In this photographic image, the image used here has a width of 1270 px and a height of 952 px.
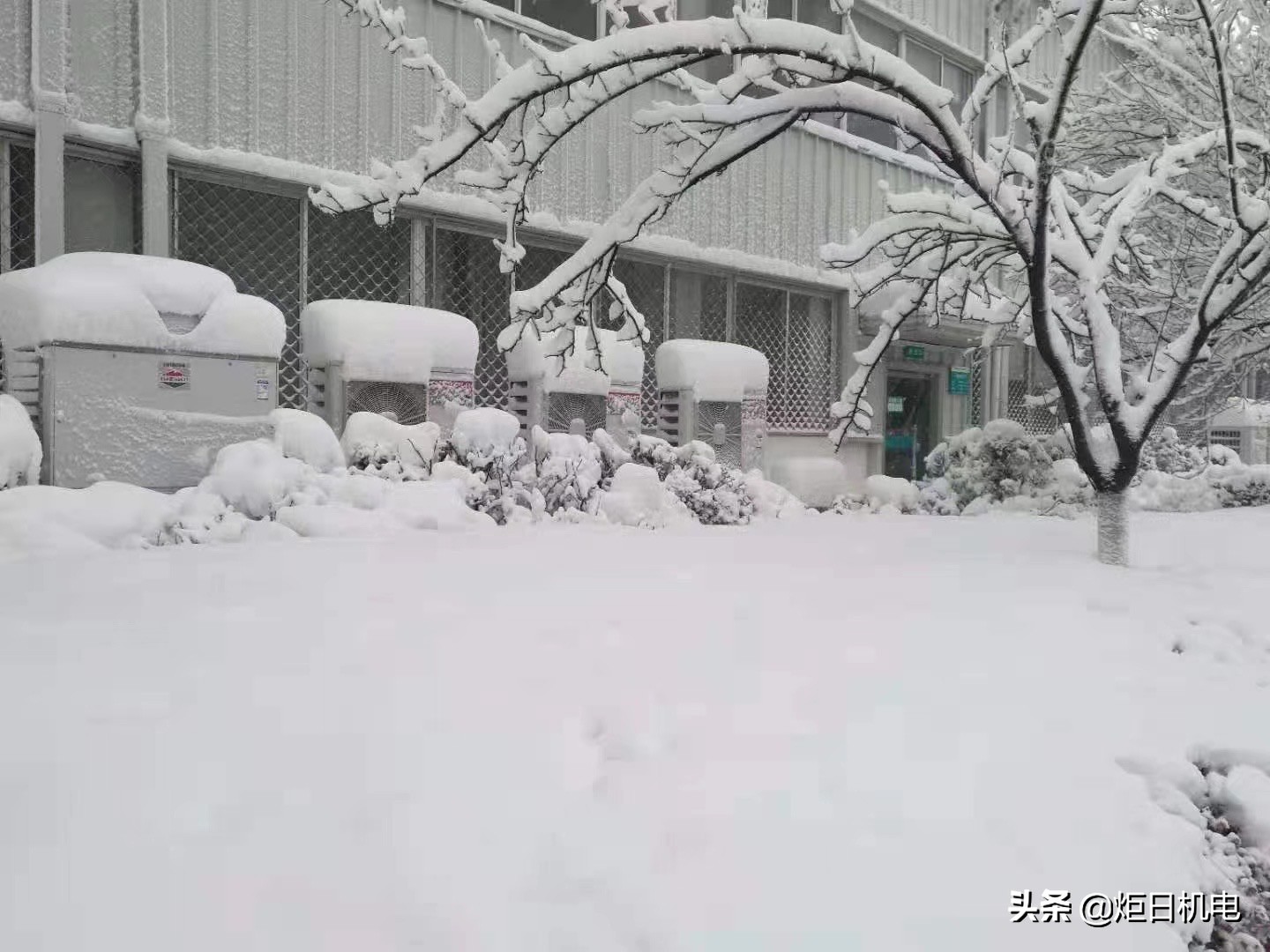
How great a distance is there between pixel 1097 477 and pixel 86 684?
166 inches

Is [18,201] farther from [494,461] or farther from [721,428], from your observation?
[721,428]

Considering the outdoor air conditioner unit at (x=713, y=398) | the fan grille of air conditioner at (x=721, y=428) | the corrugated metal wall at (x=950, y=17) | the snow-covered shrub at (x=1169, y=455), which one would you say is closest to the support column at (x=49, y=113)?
the outdoor air conditioner unit at (x=713, y=398)

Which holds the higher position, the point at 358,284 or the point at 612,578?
the point at 358,284

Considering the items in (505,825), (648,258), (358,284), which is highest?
(648,258)

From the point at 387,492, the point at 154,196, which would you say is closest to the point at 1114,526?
the point at 387,492

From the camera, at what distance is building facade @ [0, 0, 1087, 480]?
624 centimetres

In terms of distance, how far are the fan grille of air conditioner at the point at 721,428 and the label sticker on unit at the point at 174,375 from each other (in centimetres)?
469

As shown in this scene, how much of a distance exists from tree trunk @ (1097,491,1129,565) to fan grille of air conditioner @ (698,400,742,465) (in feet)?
14.8

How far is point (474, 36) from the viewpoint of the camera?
26.8 feet

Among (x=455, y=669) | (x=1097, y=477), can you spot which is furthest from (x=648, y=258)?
(x=455, y=669)

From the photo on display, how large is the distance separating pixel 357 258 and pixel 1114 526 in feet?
20.5

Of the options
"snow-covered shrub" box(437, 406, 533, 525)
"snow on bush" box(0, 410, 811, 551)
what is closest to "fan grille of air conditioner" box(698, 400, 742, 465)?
"snow on bush" box(0, 410, 811, 551)

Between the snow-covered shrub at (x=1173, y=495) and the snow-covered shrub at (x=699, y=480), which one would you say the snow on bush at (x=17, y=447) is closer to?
the snow-covered shrub at (x=699, y=480)

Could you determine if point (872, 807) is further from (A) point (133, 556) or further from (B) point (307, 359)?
(B) point (307, 359)
